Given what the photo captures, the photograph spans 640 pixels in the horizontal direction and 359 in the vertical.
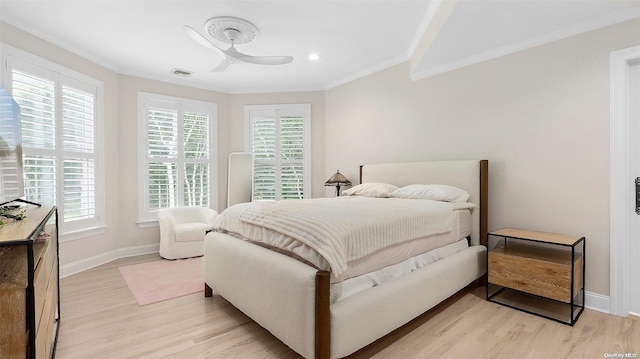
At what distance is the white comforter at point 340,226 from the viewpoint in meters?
1.71

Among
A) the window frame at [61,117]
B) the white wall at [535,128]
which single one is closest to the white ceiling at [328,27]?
the white wall at [535,128]

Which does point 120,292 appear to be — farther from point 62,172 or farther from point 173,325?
point 62,172

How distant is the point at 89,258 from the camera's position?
144 inches

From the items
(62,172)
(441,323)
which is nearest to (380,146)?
(441,323)

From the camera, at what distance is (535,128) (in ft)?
9.13

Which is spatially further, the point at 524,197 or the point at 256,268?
the point at 524,197

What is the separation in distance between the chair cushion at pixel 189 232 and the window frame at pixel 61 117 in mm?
941

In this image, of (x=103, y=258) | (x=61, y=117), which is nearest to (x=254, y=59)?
(x=61, y=117)

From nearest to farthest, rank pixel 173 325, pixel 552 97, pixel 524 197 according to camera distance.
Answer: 1. pixel 173 325
2. pixel 552 97
3. pixel 524 197

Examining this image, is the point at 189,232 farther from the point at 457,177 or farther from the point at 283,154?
the point at 457,177

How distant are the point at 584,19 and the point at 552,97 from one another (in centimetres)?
62

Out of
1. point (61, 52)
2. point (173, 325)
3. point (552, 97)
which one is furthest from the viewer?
point (61, 52)

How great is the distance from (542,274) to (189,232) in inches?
151

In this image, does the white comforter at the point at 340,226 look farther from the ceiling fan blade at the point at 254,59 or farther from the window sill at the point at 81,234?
the window sill at the point at 81,234
